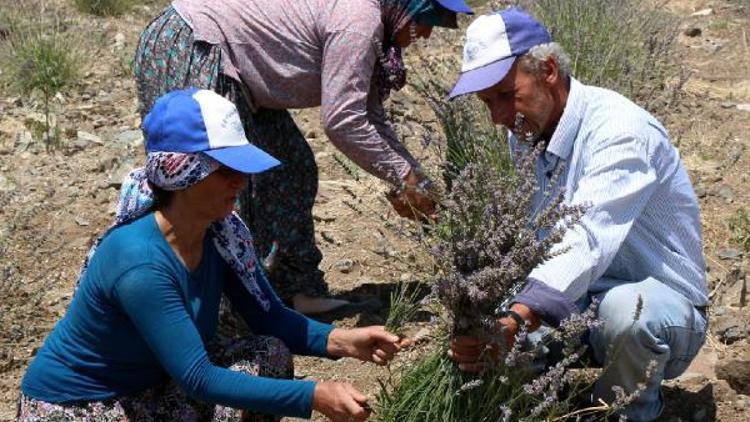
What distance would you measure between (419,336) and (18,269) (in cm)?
164

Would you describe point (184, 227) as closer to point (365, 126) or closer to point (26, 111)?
point (365, 126)

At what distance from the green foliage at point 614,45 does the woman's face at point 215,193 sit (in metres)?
2.52

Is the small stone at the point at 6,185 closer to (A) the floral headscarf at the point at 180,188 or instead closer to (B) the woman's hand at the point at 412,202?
(B) the woman's hand at the point at 412,202

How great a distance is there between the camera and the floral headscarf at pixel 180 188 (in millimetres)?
2611

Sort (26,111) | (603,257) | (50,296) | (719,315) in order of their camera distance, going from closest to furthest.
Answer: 1. (603,257)
2. (719,315)
3. (50,296)
4. (26,111)

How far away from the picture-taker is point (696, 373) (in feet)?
12.2

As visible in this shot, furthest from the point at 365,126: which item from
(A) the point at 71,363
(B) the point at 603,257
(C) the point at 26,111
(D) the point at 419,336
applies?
(C) the point at 26,111

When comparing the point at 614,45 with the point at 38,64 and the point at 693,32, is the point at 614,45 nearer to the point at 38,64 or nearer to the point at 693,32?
the point at 693,32

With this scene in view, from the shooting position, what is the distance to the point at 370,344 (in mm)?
2934

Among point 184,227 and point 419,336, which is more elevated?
point 184,227

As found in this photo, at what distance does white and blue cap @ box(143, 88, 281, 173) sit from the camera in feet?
8.56

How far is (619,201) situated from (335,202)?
2420 millimetres

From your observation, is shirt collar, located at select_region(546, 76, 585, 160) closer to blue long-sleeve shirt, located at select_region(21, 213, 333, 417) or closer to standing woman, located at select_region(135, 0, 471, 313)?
standing woman, located at select_region(135, 0, 471, 313)

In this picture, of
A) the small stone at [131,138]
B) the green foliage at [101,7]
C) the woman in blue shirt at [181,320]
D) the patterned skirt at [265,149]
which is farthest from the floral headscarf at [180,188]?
the green foliage at [101,7]
